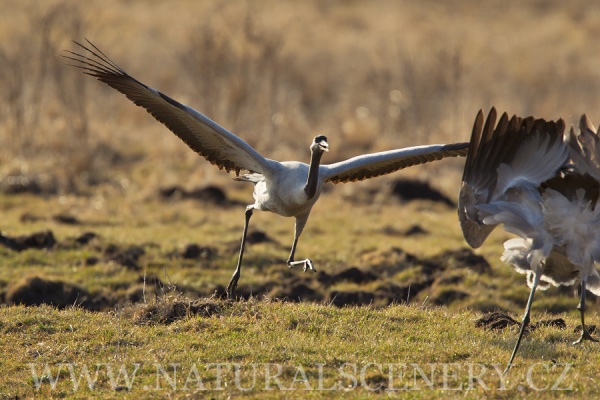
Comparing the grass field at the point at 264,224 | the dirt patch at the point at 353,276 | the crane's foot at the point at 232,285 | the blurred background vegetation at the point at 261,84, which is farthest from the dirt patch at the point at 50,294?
the blurred background vegetation at the point at 261,84

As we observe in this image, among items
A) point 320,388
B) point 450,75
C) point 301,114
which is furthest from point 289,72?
point 320,388

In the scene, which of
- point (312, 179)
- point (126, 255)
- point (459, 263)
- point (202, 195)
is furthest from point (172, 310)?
point (202, 195)

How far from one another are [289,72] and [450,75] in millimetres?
5187

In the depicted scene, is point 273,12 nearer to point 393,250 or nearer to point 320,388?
point 393,250

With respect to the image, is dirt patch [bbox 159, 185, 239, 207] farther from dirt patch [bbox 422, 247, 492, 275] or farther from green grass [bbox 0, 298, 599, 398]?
green grass [bbox 0, 298, 599, 398]

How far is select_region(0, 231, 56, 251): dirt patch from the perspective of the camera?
426 inches

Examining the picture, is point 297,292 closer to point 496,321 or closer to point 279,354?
point 496,321

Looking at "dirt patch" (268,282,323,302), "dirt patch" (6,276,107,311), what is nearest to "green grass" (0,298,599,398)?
"dirt patch" (6,276,107,311)

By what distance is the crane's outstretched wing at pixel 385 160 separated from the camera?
8.13 m

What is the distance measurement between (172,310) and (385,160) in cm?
245

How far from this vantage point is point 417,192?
14.5 m

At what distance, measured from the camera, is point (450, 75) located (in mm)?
18344

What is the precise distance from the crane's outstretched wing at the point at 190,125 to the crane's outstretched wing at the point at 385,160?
0.65m

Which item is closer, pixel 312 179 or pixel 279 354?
pixel 279 354
